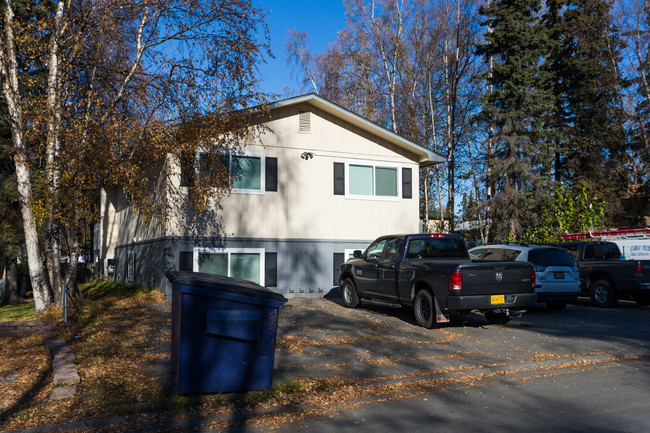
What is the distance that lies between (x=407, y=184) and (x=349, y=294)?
20.4 feet

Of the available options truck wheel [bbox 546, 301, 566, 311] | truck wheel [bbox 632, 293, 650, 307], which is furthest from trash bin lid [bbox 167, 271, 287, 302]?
truck wheel [bbox 632, 293, 650, 307]

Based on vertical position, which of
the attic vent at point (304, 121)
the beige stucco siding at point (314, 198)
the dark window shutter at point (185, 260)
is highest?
the attic vent at point (304, 121)

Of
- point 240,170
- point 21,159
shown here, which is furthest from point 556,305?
point 21,159

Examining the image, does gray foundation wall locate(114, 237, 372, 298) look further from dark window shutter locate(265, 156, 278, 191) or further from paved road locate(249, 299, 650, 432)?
paved road locate(249, 299, 650, 432)

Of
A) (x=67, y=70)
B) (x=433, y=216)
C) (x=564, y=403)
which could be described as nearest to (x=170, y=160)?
(x=67, y=70)

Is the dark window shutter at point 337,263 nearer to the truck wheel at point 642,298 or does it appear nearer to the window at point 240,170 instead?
the window at point 240,170

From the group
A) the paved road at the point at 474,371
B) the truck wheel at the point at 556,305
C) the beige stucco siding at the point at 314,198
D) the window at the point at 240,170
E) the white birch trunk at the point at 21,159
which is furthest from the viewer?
the beige stucco siding at the point at 314,198

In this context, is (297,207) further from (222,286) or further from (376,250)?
(222,286)

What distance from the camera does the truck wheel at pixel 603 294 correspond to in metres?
15.2

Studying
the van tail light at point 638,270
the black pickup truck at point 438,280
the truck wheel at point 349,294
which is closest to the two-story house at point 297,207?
the truck wheel at point 349,294

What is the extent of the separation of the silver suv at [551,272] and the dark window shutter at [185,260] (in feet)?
26.8

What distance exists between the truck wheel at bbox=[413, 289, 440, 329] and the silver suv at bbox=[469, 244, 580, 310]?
10.5 ft

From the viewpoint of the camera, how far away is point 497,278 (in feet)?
34.7

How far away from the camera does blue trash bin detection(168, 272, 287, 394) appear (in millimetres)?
5914
